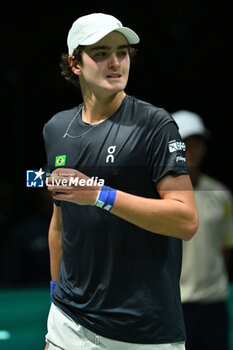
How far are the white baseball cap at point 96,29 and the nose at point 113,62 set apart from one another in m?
0.06

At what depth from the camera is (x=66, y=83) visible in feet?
14.9

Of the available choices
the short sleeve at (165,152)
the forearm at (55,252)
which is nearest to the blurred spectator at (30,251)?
the forearm at (55,252)

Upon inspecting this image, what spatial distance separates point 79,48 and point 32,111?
261cm

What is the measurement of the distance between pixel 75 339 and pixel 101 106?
0.67 meters

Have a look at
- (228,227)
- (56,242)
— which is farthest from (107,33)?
(228,227)

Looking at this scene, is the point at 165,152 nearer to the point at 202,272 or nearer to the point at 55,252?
the point at 55,252

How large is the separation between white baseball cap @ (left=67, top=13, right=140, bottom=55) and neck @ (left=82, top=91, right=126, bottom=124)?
0.52 feet

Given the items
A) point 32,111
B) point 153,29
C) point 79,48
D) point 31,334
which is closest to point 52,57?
point 32,111

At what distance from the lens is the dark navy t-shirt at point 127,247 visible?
Answer: 1.92m

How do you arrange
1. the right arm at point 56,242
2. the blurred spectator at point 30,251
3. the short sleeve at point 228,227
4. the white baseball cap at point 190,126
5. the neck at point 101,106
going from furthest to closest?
the blurred spectator at point 30,251 → the short sleeve at point 228,227 → the white baseball cap at point 190,126 → the right arm at point 56,242 → the neck at point 101,106

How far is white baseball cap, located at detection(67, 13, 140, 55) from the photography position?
1.95 metres

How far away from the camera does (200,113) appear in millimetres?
4727

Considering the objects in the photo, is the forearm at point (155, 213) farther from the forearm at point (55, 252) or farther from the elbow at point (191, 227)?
the forearm at point (55, 252)

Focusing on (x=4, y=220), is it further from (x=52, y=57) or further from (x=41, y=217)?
(x=52, y=57)
